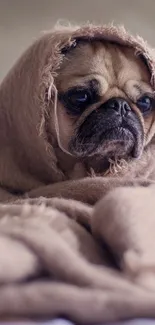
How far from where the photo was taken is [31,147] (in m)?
0.91

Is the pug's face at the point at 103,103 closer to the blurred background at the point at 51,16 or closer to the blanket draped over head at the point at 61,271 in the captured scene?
the blanket draped over head at the point at 61,271

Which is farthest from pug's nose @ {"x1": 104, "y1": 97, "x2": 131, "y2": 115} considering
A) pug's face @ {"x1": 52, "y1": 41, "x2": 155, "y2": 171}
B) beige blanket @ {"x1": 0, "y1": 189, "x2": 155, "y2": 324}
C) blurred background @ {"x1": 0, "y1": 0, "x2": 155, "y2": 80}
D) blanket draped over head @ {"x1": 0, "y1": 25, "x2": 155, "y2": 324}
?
blurred background @ {"x1": 0, "y1": 0, "x2": 155, "y2": 80}

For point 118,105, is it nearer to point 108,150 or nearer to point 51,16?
point 108,150

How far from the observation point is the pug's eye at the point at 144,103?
3.05 feet

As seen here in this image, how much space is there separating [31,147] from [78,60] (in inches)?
6.5

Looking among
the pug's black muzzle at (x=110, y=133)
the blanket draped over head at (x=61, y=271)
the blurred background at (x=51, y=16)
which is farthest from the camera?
the blurred background at (x=51, y=16)

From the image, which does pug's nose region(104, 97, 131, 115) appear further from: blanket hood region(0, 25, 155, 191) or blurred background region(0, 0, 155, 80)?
blurred background region(0, 0, 155, 80)

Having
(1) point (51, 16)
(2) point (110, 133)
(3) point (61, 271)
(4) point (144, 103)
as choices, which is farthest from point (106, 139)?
(1) point (51, 16)

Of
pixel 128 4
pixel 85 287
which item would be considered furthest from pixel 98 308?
pixel 128 4

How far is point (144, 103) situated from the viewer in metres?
0.94

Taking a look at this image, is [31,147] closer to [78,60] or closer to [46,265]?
[78,60]

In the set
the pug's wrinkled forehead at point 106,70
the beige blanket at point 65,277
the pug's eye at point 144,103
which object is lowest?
the beige blanket at point 65,277

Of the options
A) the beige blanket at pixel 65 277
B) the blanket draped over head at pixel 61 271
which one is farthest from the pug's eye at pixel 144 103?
the beige blanket at pixel 65 277

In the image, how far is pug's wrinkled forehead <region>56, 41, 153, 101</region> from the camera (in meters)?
0.91
